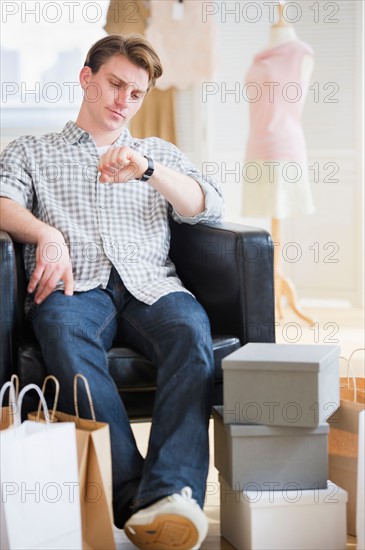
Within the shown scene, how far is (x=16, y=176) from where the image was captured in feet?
7.41

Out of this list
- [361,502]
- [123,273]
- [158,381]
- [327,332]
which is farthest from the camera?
[327,332]

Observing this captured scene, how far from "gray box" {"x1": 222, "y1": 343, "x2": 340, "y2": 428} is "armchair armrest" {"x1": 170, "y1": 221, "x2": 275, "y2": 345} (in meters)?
0.27

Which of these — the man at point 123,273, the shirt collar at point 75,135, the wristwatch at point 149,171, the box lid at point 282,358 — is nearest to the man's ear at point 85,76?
the man at point 123,273

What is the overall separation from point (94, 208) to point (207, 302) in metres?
0.38

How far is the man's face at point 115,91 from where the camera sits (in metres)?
2.29

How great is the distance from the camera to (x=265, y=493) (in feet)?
6.11

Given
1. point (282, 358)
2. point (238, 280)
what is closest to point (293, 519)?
point (282, 358)

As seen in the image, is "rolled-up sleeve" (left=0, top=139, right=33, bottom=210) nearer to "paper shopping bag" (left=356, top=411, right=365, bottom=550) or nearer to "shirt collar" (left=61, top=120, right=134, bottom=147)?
"shirt collar" (left=61, top=120, right=134, bottom=147)

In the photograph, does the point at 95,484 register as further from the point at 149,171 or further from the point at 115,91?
the point at 115,91

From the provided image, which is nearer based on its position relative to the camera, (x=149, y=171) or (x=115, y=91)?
(x=149, y=171)

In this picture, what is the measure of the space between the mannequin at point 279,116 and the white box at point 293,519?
99.9 inches

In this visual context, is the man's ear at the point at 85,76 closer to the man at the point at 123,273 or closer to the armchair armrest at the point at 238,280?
the man at the point at 123,273

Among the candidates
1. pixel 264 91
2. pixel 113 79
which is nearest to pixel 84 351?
pixel 113 79

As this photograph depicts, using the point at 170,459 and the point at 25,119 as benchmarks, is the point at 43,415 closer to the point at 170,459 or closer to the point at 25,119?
the point at 170,459
